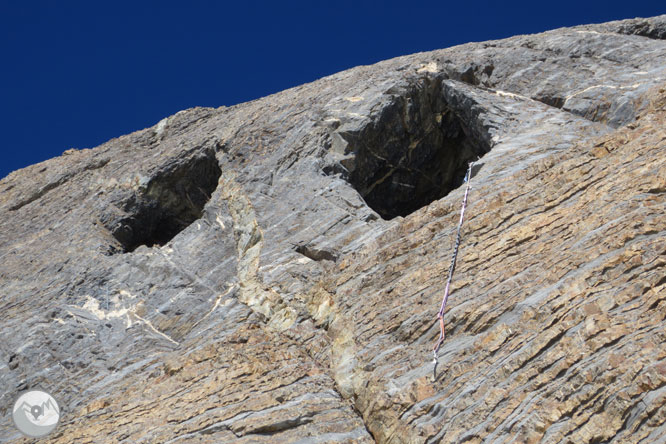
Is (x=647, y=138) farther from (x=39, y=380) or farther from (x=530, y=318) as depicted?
(x=39, y=380)

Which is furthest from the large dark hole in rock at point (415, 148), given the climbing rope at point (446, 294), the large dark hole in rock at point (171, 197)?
the climbing rope at point (446, 294)

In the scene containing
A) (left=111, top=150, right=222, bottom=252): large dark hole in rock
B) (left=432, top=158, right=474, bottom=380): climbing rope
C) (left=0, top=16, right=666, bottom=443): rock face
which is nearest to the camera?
(left=0, top=16, right=666, bottom=443): rock face

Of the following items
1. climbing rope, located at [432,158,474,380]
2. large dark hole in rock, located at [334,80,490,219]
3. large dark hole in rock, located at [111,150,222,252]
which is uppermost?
large dark hole in rock, located at [111,150,222,252]

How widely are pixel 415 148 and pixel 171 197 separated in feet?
27.7

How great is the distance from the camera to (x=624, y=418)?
9430 millimetres

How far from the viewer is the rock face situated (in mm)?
11148

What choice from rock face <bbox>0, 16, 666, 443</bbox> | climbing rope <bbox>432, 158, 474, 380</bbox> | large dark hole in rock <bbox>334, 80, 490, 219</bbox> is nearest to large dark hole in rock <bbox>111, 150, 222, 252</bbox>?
rock face <bbox>0, 16, 666, 443</bbox>

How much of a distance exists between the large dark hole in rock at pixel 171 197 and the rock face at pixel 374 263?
7cm

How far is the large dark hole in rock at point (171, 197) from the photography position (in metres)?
22.6

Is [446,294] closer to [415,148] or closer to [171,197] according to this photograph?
[415,148]

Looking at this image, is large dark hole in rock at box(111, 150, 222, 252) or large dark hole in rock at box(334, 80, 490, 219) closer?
large dark hole in rock at box(334, 80, 490, 219)

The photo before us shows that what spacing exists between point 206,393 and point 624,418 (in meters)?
7.97

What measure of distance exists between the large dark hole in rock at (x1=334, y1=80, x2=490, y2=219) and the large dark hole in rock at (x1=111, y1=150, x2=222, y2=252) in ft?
16.9

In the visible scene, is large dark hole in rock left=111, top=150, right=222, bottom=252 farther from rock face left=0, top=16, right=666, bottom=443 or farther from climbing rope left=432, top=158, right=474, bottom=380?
climbing rope left=432, top=158, right=474, bottom=380
